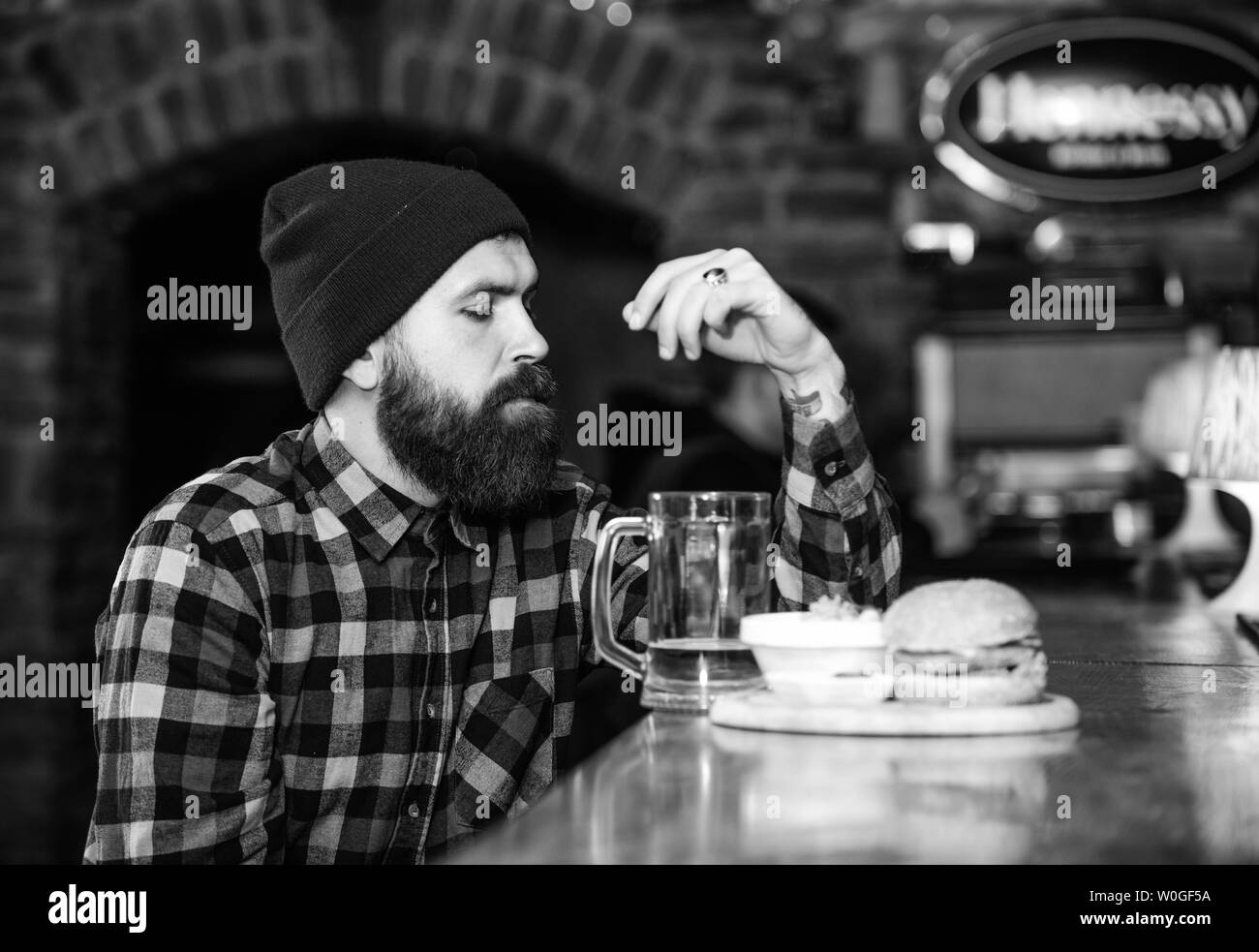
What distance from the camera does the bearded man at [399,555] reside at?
1280mm

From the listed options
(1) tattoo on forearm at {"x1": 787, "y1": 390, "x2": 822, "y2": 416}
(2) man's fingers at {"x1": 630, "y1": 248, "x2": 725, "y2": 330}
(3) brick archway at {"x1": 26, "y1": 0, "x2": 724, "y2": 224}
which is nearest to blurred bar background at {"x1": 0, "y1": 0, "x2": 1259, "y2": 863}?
(3) brick archway at {"x1": 26, "y1": 0, "x2": 724, "y2": 224}

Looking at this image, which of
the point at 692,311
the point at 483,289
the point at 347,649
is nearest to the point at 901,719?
the point at 692,311

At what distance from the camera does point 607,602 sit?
120 centimetres

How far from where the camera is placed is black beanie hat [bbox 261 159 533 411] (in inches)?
61.6

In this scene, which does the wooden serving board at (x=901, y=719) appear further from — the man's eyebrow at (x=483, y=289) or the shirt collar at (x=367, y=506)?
the man's eyebrow at (x=483, y=289)

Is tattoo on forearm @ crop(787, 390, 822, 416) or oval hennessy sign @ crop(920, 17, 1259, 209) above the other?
oval hennessy sign @ crop(920, 17, 1259, 209)

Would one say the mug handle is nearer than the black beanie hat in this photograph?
Yes

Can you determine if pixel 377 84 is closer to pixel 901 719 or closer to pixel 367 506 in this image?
pixel 367 506

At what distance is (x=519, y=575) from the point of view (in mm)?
1562

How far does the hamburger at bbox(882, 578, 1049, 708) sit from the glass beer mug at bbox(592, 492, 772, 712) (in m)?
0.14

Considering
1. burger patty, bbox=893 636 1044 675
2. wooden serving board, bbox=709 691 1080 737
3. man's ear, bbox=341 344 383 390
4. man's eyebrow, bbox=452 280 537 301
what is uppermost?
man's eyebrow, bbox=452 280 537 301

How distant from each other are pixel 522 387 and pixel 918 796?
78 cm

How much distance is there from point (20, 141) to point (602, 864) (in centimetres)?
308

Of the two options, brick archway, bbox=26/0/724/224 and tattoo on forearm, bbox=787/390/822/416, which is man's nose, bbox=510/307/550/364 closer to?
tattoo on forearm, bbox=787/390/822/416
